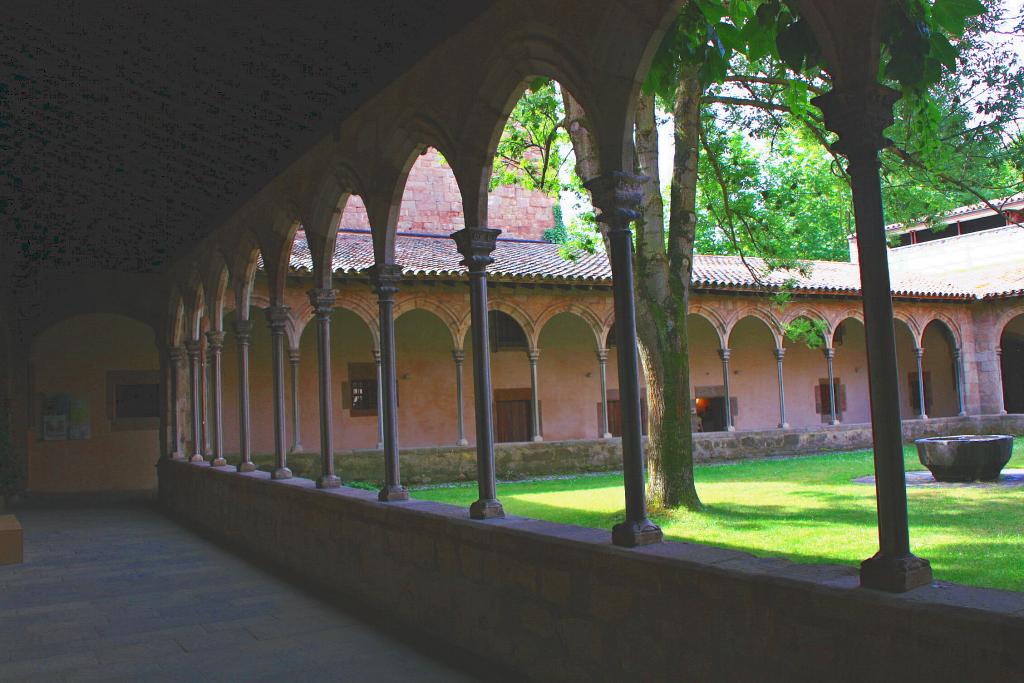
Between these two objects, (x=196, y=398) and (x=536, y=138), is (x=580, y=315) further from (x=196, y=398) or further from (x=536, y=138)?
(x=196, y=398)

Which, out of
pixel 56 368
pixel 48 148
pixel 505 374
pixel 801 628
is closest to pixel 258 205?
pixel 48 148

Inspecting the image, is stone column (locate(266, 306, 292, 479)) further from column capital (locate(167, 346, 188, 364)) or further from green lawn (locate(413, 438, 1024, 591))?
column capital (locate(167, 346, 188, 364))

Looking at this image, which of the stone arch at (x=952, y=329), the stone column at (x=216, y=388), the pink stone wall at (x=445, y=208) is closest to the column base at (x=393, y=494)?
the stone column at (x=216, y=388)

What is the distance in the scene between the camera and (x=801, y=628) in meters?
2.78

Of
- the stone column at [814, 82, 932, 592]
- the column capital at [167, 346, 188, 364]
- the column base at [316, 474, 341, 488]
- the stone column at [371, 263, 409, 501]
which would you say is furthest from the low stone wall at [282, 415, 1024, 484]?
the stone column at [814, 82, 932, 592]

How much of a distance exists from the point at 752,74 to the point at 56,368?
41.8 feet

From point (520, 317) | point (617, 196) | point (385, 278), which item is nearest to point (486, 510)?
point (617, 196)

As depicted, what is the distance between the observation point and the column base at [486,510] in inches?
189

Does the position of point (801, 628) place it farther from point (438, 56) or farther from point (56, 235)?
point (56, 235)

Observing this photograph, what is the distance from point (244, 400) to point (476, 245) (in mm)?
5415

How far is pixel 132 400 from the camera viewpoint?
53.8 feet

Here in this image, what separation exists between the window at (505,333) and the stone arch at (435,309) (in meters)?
1.69

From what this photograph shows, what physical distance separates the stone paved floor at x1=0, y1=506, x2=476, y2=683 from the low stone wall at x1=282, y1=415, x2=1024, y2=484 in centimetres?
603

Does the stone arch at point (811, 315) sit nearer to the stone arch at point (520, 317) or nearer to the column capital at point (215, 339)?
the stone arch at point (520, 317)
